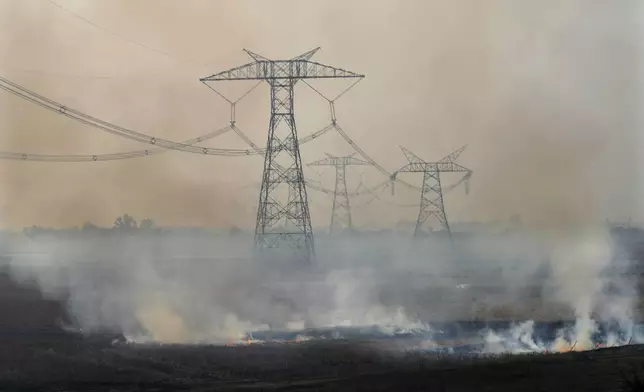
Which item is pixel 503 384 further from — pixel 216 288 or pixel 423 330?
pixel 216 288

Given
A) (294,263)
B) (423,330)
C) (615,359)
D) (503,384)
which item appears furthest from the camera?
(423,330)

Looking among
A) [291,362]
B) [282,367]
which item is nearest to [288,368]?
[282,367]

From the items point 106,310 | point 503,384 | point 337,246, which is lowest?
point 503,384

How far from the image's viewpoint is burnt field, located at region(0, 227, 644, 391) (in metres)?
12.9

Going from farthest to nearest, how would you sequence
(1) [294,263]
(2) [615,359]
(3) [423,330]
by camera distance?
(3) [423,330]
(1) [294,263]
(2) [615,359]

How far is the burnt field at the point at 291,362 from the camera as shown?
12.9 metres

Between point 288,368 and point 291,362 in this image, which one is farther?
point 291,362

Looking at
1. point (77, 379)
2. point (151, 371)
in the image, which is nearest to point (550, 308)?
point (151, 371)

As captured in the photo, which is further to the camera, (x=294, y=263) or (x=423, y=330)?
(x=423, y=330)

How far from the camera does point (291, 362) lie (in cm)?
1431

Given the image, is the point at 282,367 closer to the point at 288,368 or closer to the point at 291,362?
the point at 288,368

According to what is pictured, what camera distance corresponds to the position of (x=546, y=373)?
13492mm

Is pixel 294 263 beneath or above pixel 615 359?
above

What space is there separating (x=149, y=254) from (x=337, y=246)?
14.7ft
